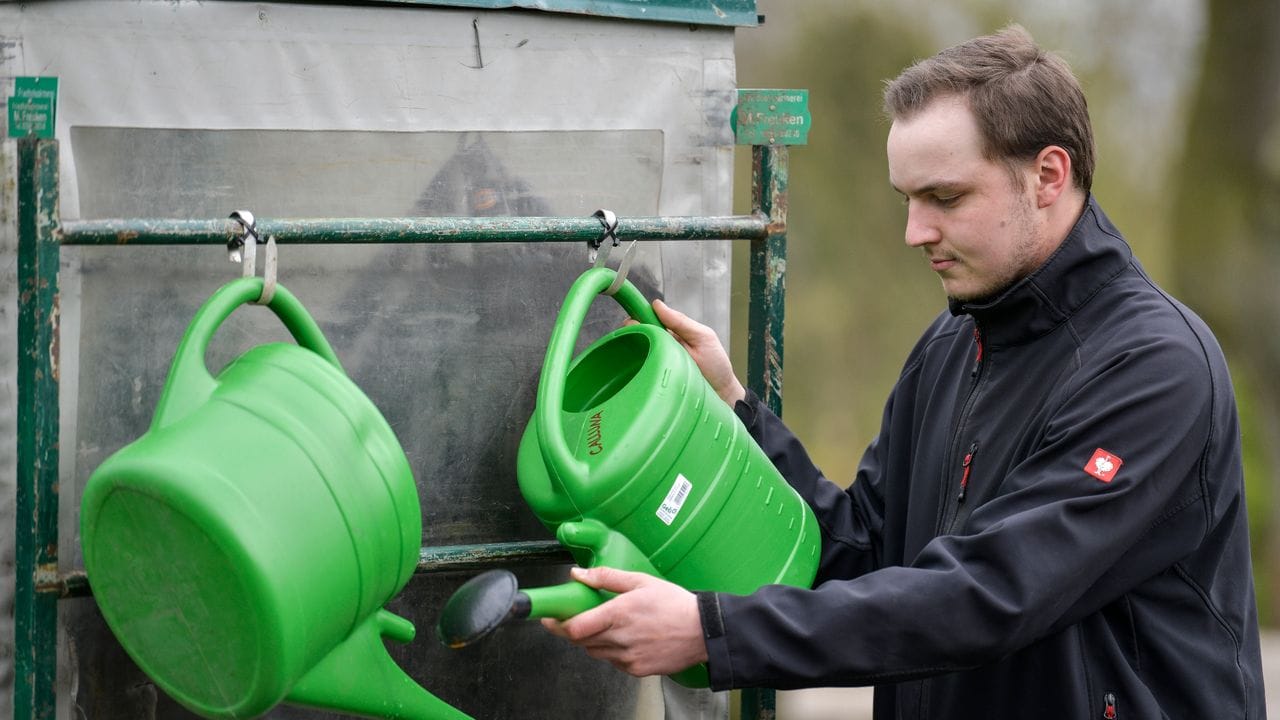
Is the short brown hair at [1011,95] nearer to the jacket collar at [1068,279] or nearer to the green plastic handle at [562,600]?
the jacket collar at [1068,279]

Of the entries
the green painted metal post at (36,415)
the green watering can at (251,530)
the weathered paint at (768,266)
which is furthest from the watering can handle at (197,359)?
the weathered paint at (768,266)

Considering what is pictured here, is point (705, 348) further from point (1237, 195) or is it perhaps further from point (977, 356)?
point (1237, 195)

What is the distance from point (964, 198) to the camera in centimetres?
164

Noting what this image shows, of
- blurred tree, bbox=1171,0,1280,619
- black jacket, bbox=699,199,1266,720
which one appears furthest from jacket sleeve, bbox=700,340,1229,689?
blurred tree, bbox=1171,0,1280,619

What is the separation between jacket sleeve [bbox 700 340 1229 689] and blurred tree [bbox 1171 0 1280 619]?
4.21 m

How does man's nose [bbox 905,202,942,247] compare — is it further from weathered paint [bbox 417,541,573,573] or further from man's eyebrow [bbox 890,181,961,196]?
weathered paint [bbox 417,541,573,573]

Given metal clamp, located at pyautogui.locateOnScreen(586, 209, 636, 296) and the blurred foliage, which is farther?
the blurred foliage

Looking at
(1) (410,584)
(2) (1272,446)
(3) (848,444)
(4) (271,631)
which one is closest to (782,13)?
(3) (848,444)

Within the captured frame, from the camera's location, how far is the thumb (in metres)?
1.48

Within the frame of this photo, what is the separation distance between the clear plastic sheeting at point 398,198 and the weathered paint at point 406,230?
0.36 feet

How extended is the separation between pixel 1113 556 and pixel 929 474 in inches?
12.8

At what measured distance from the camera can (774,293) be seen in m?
1.85

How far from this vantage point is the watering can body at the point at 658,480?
1.52 metres

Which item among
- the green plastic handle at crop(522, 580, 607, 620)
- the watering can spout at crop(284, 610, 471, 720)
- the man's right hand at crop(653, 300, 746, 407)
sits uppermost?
the man's right hand at crop(653, 300, 746, 407)
